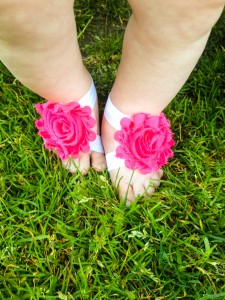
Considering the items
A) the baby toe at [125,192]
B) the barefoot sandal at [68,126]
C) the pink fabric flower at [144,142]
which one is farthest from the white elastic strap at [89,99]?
the baby toe at [125,192]

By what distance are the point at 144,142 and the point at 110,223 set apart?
0.23 m

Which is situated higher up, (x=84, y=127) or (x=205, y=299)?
(x=84, y=127)

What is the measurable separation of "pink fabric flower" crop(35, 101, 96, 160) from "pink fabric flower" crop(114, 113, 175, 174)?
90mm

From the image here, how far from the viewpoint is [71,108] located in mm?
1272

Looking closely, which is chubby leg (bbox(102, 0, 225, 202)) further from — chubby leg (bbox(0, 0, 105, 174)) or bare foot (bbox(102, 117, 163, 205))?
chubby leg (bbox(0, 0, 105, 174))

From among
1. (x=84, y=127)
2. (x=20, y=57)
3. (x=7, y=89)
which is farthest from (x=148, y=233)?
(x=7, y=89)

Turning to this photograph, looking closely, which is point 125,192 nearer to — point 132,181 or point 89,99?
point 132,181

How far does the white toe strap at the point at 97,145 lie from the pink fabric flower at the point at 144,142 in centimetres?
9

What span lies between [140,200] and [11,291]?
0.41 metres

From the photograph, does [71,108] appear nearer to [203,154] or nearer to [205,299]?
[203,154]

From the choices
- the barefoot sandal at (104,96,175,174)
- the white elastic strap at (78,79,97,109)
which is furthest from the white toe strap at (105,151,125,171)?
the white elastic strap at (78,79,97,109)

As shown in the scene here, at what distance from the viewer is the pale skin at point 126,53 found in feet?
3.18

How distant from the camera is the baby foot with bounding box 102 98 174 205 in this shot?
1.27 m

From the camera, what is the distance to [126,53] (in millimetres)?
1188
